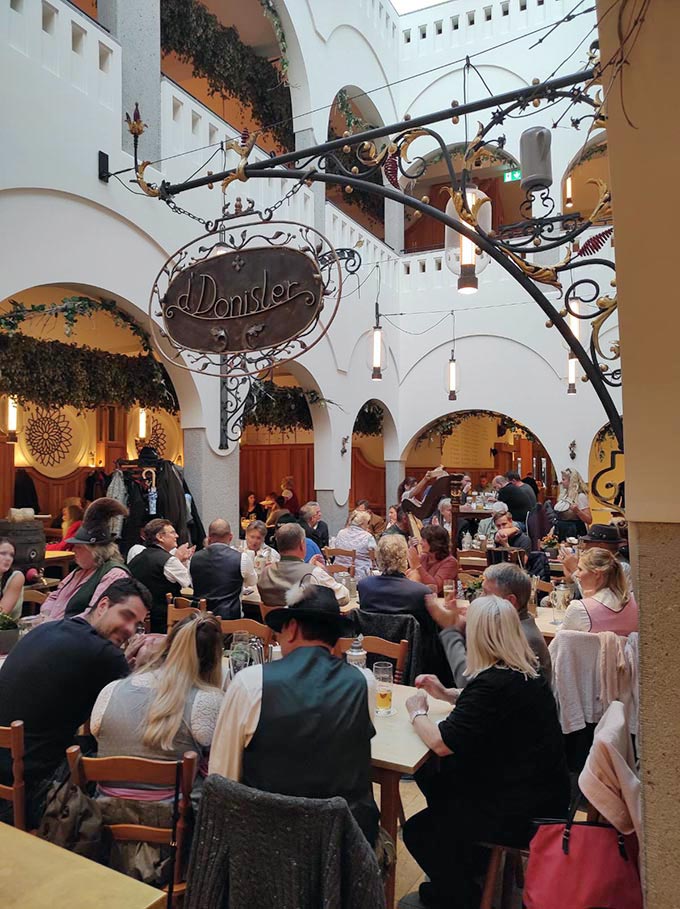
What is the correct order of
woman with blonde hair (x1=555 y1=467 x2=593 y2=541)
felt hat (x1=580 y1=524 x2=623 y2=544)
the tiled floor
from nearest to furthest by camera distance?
the tiled floor < felt hat (x1=580 y1=524 x2=623 y2=544) < woman with blonde hair (x1=555 y1=467 x2=593 y2=541)

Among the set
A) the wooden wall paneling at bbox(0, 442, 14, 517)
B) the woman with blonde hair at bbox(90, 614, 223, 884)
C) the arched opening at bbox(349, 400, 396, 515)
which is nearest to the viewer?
the woman with blonde hair at bbox(90, 614, 223, 884)

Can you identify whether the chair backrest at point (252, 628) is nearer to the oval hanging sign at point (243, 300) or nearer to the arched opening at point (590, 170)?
the oval hanging sign at point (243, 300)

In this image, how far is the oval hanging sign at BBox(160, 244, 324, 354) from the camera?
3717 millimetres

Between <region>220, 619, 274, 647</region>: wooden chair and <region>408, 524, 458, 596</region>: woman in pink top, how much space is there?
1.52 metres

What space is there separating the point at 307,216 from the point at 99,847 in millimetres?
8576

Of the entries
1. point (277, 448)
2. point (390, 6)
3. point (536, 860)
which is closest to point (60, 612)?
point (536, 860)

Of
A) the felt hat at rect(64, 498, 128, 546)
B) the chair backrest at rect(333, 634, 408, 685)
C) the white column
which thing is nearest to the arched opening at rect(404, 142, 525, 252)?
the white column

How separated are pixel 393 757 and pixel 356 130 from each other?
35.8 ft

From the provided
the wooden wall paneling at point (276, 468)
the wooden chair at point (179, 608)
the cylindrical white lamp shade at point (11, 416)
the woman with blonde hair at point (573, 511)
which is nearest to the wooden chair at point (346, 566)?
the wooden chair at point (179, 608)

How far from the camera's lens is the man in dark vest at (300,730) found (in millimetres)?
1948

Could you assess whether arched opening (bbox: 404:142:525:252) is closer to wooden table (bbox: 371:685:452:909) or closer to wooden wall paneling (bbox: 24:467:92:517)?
wooden wall paneling (bbox: 24:467:92:517)

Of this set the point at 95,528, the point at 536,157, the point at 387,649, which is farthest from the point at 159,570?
the point at 536,157

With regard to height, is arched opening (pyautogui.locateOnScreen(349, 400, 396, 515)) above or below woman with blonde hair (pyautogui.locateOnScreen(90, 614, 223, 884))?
above

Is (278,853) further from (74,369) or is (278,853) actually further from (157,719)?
(74,369)
